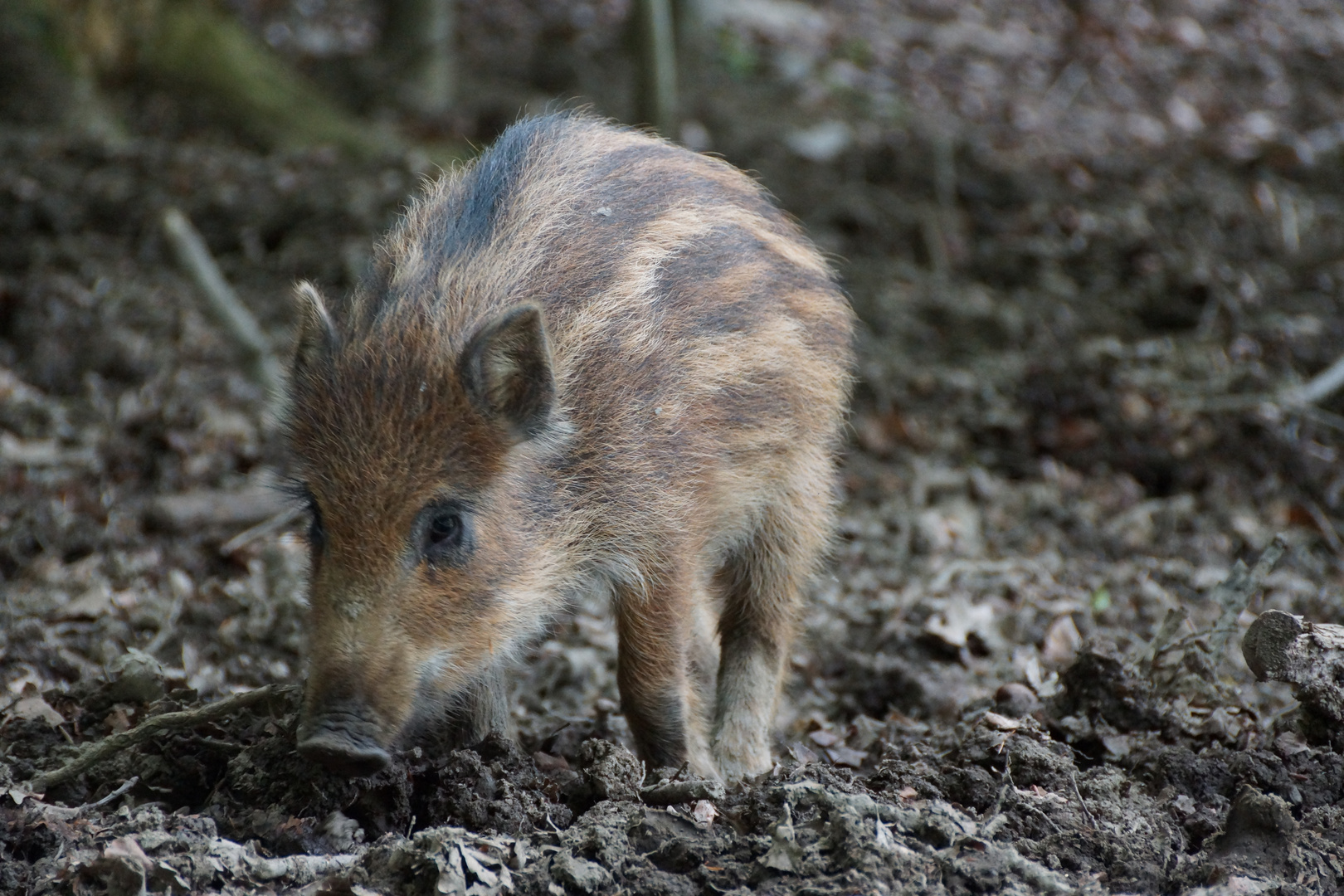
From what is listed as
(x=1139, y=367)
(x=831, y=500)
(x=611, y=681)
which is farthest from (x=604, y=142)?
(x=1139, y=367)

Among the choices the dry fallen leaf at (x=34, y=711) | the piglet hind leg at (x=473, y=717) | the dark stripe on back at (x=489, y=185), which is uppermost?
the dark stripe on back at (x=489, y=185)

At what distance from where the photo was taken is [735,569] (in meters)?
4.01

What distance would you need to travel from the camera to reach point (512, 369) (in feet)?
9.84

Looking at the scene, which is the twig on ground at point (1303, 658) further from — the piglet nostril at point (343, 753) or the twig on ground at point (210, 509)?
the twig on ground at point (210, 509)

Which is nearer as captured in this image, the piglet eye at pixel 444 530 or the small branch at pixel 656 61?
the piglet eye at pixel 444 530

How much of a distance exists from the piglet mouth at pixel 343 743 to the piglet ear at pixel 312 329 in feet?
3.06

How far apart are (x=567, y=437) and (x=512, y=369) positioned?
283 mm

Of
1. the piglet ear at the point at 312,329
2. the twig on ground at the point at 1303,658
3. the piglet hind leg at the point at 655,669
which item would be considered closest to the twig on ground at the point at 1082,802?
the twig on ground at the point at 1303,658

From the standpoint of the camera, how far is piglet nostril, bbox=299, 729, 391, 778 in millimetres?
2586

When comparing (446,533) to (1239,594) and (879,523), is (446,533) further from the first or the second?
(879,523)

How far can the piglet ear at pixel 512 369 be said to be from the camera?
295 centimetres

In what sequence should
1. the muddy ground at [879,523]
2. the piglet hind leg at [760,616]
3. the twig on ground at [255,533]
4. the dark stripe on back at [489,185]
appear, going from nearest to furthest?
1. the muddy ground at [879,523]
2. the dark stripe on back at [489,185]
3. the piglet hind leg at [760,616]
4. the twig on ground at [255,533]

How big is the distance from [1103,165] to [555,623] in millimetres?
6215

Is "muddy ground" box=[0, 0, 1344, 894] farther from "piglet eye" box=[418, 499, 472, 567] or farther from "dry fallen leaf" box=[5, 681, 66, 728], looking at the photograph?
"piglet eye" box=[418, 499, 472, 567]
